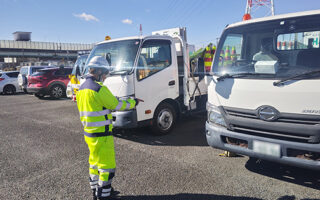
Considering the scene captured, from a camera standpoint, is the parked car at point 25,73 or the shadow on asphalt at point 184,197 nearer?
the shadow on asphalt at point 184,197

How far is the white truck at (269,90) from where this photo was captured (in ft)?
9.15

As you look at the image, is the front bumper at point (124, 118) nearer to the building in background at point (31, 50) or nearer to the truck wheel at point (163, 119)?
the truck wheel at point (163, 119)

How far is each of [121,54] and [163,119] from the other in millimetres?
1699

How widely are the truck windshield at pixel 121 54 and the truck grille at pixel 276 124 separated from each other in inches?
91.2

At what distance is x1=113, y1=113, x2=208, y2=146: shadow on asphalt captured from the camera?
5.15m

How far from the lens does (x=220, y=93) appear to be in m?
3.48

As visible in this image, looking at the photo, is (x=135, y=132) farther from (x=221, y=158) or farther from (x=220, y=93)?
(x=220, y=93)

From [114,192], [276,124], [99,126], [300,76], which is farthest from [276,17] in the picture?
[114,192]

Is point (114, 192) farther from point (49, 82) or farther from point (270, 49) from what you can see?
point (49, 82)

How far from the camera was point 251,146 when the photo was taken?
3133mm

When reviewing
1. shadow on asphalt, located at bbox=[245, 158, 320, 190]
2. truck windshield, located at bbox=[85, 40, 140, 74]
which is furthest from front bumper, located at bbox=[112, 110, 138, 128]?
shadow on asphalt, located at bbox=[245, 158, 320, 190]

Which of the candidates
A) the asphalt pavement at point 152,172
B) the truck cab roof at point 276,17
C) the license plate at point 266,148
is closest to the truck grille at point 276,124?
the license plate at point 266,148

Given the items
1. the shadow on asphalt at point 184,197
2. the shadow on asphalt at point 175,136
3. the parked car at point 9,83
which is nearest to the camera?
the shadow on asphalt at point 184,197

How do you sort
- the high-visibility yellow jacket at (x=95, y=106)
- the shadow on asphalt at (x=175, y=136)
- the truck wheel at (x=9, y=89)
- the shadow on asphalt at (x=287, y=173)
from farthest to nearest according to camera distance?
the truck wheel at (x=9, y=89) → the shadow on asphalt at (x=175, y=136) → the shadow on asphalt at (x=287, y=173) → the high-visibility yellow jacket at (x=95, y=106)
